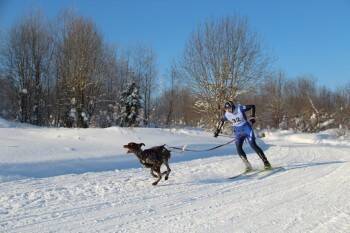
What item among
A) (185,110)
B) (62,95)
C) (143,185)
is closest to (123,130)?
(143,185)

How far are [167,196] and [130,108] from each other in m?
31.8

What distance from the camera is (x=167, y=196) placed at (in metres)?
7.68

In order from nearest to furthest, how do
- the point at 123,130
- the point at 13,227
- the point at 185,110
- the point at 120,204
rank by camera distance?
the point at 13,227 → the point at 120,204 → the point at 123,130 → the point at 185,110

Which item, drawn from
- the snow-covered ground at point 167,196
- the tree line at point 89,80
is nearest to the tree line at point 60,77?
the tree line at point 89,80

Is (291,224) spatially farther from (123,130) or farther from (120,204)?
(123,130)

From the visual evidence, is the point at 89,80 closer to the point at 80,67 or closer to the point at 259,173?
the point at 80,67

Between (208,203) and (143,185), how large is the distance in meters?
2.12

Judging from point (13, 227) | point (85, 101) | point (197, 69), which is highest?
point (197, 69)

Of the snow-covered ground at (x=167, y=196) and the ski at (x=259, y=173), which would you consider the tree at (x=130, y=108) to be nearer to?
the snow-covered ground at (x=167, y=196)

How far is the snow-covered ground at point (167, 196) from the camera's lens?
18.9 feet

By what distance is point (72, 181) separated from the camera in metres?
9.28

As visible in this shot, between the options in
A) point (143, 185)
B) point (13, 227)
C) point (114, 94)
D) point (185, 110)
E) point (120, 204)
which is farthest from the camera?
point (185, 110)

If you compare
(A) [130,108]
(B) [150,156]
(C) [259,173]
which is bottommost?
(C) [259,173]

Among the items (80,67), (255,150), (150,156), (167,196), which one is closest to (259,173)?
(255,150)
